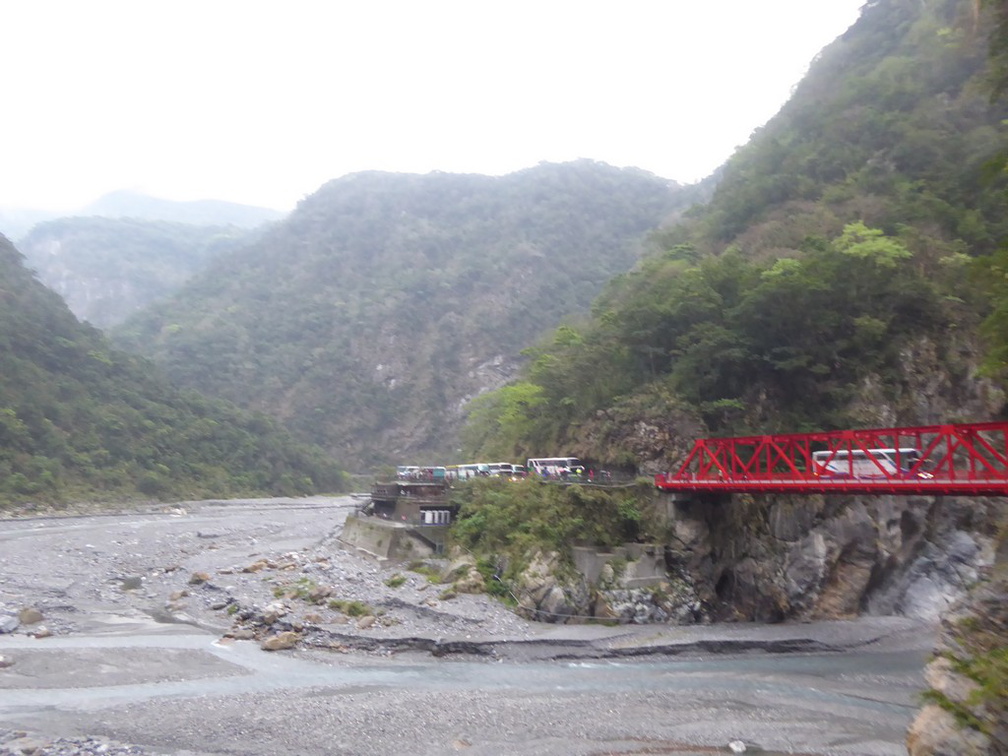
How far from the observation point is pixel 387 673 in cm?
2020

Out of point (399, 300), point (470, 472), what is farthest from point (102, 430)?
point (399, 300)

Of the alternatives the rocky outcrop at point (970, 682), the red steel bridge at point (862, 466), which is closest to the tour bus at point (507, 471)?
the red steel bridge at point (862, 466)

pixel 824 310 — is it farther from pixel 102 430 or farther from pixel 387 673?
pixel 102 430

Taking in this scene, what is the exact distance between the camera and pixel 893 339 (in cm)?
3022

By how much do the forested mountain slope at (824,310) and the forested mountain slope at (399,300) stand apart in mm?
62359

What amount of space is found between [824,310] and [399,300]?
A: 3814 inches

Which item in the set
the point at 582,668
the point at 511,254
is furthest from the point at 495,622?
the point at 511,254

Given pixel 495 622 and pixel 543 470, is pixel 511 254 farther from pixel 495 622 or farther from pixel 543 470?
pixel 495 622

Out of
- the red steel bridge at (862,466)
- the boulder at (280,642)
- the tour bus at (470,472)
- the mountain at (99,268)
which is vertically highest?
the mountain at (99,268)

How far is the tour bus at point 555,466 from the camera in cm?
3198

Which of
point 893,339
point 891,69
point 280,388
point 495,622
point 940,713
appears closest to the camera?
point 940,713

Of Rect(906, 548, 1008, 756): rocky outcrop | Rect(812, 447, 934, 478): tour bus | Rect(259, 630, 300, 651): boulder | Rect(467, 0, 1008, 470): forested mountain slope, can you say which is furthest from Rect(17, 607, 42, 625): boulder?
Rect(812, 447, 934, 478): tour bus

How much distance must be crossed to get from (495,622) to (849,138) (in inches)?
1543

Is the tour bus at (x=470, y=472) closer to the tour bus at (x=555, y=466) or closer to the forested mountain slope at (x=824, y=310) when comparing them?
the tour bus at (x=555, y=466)
